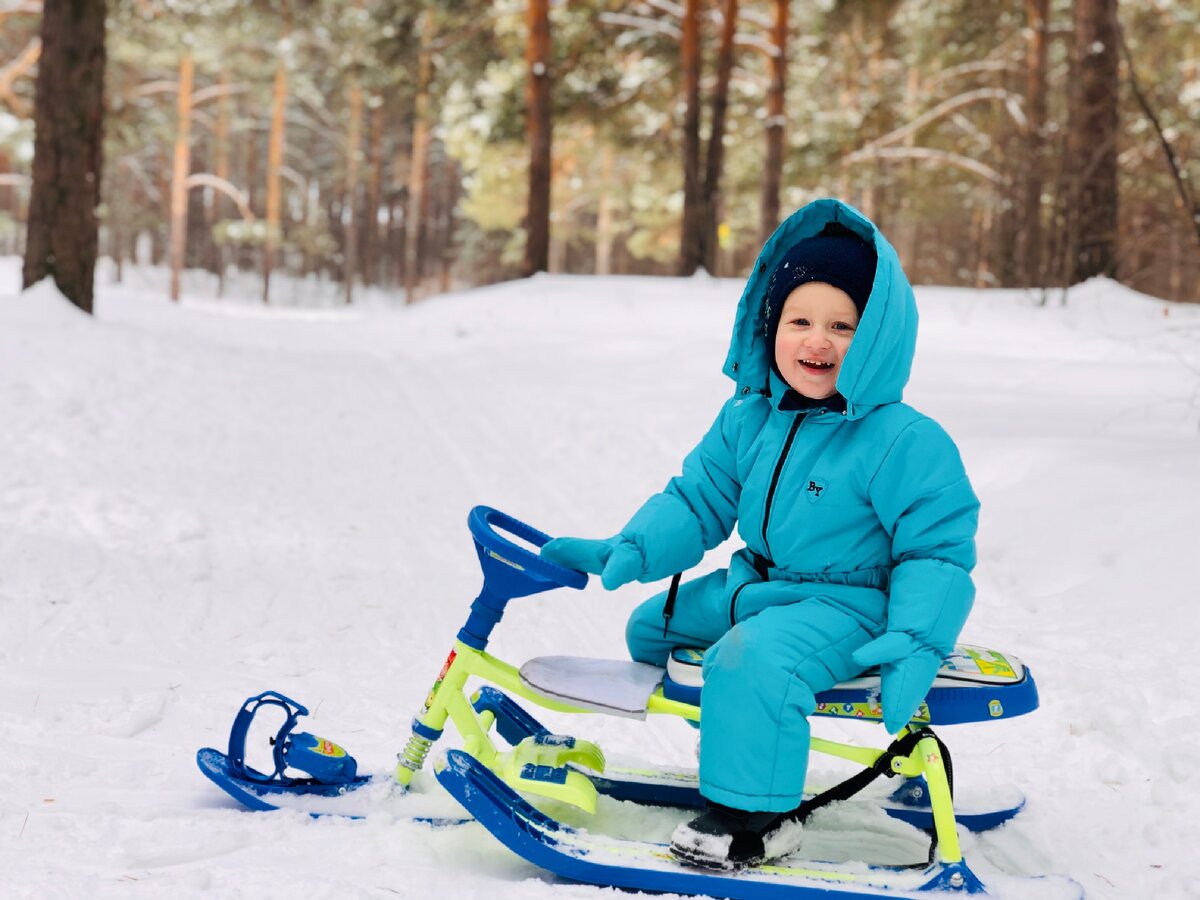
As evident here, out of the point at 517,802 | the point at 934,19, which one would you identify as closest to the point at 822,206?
the point at 517,802

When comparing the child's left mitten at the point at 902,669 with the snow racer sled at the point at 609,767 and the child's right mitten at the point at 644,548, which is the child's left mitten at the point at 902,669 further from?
the child's right mitten at the point at 644,548

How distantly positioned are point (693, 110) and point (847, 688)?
17.4 m

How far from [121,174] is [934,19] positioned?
3065 cm

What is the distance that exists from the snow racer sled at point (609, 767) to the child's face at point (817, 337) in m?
0.81

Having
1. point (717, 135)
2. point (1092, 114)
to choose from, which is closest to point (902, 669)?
point (1092, 114)

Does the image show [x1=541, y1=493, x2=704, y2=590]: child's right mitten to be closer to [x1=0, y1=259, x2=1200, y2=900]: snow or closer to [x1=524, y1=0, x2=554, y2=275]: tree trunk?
[x1=0, y1=259, x2=1200, y2=900]: snow

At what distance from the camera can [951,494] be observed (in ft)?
8.32

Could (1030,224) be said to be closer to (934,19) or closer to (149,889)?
(934,19)

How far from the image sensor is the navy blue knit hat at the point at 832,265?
276 centimetres

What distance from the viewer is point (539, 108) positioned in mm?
18500

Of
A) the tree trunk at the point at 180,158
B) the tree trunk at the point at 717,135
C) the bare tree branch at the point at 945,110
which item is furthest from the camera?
the tree trunk at the point at 180,158

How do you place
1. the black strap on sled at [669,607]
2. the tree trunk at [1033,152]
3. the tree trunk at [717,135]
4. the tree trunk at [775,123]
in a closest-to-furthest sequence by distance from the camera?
1. the black strap on sled at [669,607]
2. the tree trunk at [1033,152]
3. the tree trunk at [775,123]
4. the tree trunk at [717,135]

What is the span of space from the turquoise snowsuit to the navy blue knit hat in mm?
51

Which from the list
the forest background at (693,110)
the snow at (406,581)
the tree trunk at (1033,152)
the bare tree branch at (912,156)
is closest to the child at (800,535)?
the snow at (406,581)
